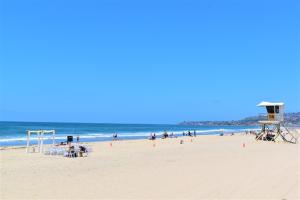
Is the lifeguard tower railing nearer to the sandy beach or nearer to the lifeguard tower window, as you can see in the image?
the lifeguard tower window

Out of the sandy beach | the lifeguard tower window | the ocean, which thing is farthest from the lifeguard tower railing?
the sandy beach

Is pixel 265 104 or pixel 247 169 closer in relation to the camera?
pixel 247 169

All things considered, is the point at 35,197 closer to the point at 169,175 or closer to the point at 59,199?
the point at 59,199

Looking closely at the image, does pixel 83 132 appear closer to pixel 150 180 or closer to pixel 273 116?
pixel 273 116

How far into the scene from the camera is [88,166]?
17719 mm

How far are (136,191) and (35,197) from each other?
272 cm

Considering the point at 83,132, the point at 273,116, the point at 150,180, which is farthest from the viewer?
the point at 83,132

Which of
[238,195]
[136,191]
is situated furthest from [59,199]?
[238,195]

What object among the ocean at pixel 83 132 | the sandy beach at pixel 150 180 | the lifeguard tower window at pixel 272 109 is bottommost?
the sandy beach at pixel 150 180

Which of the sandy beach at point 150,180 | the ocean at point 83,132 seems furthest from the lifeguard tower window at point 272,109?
the sandy beach at point 150,180

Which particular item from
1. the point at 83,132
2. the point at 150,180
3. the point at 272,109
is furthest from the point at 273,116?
the point at 83,132

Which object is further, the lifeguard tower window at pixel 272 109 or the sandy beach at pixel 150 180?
the lifeguard tower window at pixel 272 109

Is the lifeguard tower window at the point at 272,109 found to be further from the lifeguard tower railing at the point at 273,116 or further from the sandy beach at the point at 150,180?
the sandy beach at the point at 150,180

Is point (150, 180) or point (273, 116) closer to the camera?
point (150, 180)
